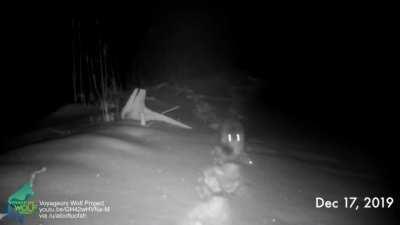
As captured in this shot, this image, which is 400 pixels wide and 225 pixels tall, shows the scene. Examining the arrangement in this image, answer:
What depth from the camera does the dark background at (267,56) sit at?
49.7 ft

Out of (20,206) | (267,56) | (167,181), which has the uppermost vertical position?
(267,56)

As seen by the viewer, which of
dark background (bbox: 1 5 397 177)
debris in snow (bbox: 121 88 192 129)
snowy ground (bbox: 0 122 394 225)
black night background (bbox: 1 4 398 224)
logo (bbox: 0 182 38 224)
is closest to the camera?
logo (bbox: 0 182 38 224)

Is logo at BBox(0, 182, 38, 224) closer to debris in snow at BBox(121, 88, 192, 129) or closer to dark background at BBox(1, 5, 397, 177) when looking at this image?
debris in snow at BBox(121, 88, 192, 129)

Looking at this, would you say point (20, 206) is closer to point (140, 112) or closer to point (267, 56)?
point (140, 112)

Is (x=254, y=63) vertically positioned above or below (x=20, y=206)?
above

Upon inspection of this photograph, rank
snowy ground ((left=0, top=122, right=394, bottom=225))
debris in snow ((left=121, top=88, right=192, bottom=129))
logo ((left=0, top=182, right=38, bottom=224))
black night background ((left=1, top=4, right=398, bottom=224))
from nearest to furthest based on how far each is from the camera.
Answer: logo ((left=0, top=182, right=38, bottom=224)) → snowy ground ((left=0, top=122, right=394, bottom=225)) → debris in snow ((left=121, top=88, right=192, bottom=129)) → black night background ((left=1, top=4, right=398, bottom=224))

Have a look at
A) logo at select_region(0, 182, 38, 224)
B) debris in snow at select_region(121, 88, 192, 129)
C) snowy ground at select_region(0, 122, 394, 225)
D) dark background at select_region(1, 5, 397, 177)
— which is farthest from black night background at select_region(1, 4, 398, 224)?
logo at select_region(0, 182, 38, 224)

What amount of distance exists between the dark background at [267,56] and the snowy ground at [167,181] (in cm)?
362

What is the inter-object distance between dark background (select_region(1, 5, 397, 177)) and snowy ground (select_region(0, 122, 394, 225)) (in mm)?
3620

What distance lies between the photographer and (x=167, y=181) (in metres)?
5.80

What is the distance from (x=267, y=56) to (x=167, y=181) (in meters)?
22.3

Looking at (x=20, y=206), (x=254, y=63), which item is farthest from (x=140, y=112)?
(x=254, y=63)

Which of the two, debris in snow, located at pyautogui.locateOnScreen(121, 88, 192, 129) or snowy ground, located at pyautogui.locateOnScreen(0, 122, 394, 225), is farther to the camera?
debris in snow, located at pyautogui.locateOnScreen(121, 88, 192, 129)

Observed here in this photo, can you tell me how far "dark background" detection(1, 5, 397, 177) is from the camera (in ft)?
49.7
